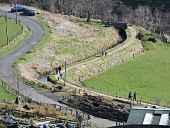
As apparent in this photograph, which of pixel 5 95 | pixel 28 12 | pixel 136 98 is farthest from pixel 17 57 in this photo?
pixel 28 12

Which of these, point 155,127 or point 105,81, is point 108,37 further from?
point 155,127

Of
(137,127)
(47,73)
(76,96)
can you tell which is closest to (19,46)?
(47,73)

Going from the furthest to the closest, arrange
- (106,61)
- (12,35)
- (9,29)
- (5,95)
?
(9,29), (12,35), (106,61), (5,95)

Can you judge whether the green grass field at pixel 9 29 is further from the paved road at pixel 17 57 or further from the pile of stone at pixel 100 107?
the pile of stone at pixel 100 107

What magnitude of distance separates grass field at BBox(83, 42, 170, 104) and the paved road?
12382mm

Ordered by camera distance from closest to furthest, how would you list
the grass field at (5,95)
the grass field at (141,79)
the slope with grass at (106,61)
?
the grass field at (5,95), the grass field at (141,79), the slope with grass at (106,61)

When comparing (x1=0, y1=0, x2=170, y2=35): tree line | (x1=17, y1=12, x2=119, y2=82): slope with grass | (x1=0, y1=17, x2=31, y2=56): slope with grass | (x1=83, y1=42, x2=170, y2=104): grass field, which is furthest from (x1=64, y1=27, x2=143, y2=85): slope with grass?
(x1=0, y1=0, x2=170, y2=35): tree line

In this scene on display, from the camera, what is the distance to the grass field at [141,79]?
80.8m

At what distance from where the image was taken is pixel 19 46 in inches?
3853

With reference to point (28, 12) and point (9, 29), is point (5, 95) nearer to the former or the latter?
point (9, 29)

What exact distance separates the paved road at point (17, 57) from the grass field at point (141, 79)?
12382 mm

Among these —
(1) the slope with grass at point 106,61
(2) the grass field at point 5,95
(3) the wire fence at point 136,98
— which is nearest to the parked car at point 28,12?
(1) the slope with grass at point 106,61

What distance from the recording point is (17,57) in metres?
90.1

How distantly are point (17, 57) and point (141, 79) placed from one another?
856 inches
